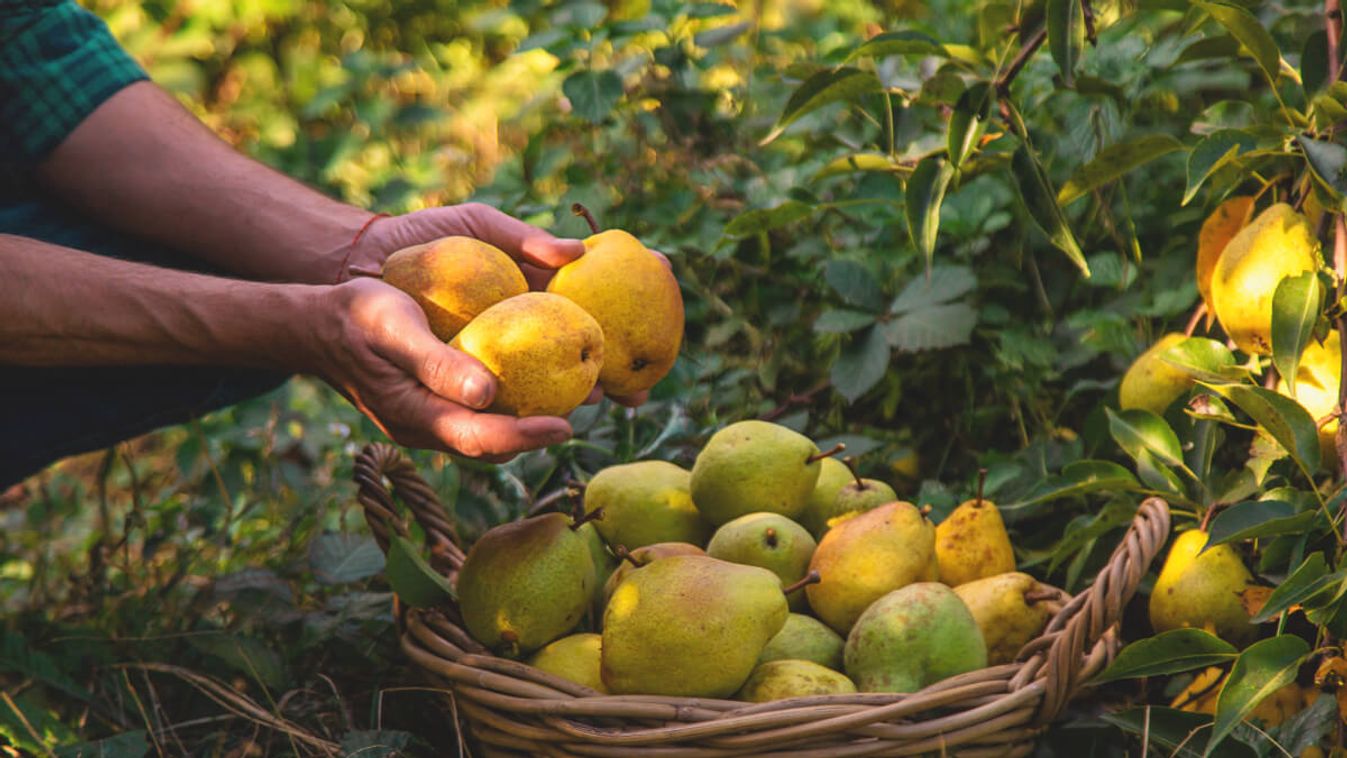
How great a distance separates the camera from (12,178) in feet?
6.68

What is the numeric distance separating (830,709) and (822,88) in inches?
32.2

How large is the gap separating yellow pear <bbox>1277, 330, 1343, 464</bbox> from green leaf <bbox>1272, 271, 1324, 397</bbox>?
0.08 metres

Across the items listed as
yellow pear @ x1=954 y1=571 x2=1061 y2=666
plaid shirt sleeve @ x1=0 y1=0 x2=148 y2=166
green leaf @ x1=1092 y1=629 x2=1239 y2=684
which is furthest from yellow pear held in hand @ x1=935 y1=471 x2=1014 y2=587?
plaid shirt sleeve @ x1=0 y1=0 x2=148 y2=166

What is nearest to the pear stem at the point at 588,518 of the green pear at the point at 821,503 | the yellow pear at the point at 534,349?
the yellow pear at the point at 534,349

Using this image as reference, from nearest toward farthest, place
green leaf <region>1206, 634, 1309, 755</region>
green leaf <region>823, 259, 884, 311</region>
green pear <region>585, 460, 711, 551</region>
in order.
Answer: green leaf <region>1206, 634, 1309, 755</region> < green pear <region>585, 460, 711, 551</region> < green leaf <region>823, 259, 884, 311</region>

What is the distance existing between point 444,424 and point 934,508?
863 mm

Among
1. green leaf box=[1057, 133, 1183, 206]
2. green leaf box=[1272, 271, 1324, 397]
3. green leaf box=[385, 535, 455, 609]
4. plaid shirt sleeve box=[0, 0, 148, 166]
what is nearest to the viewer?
green leaf box=[1272, 271, 1324, 397]

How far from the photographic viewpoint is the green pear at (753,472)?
1.66m

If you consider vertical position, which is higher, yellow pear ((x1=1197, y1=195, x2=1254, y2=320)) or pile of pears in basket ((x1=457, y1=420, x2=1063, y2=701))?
yellow pear ((x1=1197, y1=195, x2=1254, y2=320))

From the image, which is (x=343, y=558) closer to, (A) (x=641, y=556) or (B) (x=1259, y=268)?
(A) (x=641, y=556)

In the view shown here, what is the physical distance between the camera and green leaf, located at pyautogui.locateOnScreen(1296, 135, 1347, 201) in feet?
4.41

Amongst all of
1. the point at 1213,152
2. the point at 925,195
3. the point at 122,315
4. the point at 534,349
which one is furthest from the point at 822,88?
the point at 122,315

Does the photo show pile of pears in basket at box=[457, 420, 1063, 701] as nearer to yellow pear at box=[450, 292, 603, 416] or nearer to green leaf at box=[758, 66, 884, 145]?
yellow pear at box=[450, 292, 603, 416]

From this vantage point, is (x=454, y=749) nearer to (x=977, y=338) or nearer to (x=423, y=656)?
(x=423, y=656)
